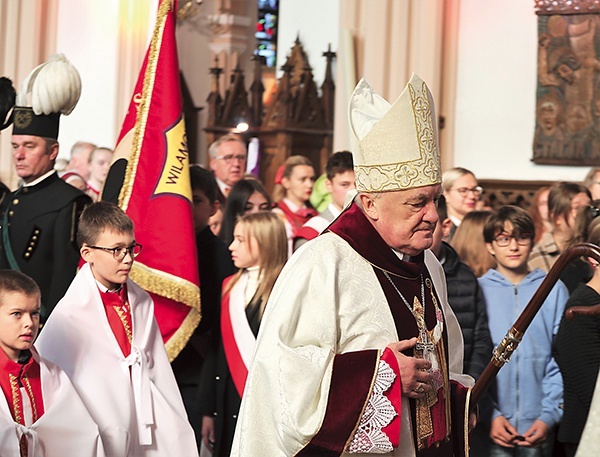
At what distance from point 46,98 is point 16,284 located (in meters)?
1.60

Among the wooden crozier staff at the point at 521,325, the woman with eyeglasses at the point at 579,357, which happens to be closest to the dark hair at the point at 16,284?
the wooden crozier staff at the point at 521,325

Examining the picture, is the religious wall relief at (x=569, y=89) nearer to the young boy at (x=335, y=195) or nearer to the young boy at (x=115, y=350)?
the young boy at (x=335, y=195)

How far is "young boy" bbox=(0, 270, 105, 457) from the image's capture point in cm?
446

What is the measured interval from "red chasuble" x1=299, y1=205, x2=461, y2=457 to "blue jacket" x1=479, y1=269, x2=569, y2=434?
7.19 feet

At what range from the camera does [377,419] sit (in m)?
3.54

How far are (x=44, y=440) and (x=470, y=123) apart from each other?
289 inches

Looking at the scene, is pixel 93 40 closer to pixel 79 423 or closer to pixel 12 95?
pixel 12 95

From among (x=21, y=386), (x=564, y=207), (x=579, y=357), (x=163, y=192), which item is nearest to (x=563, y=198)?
(x=564, y=207)

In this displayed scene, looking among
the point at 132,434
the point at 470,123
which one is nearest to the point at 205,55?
the point at 470,123

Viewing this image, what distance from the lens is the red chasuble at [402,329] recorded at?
354 centimetres

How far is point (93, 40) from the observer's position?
1441 cm

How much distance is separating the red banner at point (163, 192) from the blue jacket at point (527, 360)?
1445 millimetres

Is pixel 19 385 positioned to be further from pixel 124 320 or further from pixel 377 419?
pixel 377 419

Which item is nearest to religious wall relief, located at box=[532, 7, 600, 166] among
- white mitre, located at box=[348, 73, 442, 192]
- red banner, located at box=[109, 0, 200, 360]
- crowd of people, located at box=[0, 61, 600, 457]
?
crowd of people, located at box=[0, 61, 600, 457]
